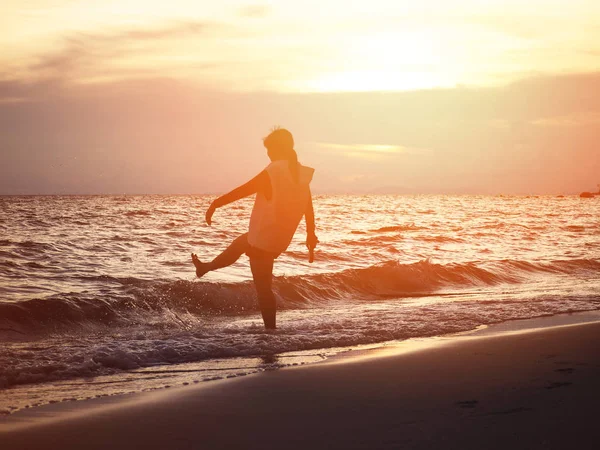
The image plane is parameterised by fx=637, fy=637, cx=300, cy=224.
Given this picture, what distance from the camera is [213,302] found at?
10.0 m

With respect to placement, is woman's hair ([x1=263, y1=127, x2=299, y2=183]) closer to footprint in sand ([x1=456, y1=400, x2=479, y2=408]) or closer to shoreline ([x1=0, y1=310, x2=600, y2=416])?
shoreline ([x1=0, y1=310, x2=600, y2=416])

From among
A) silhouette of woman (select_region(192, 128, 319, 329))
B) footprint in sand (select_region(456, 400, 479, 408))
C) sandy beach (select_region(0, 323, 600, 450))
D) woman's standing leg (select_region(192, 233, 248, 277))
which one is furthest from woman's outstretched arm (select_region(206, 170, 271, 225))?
footprint in sand (select_region(456, 400, 479, 408))

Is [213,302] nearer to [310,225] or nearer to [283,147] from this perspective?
[310,225]

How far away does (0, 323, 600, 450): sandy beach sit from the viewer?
3244 millimetres

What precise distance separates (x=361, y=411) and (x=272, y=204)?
9.98 ft

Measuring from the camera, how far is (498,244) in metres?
20.8

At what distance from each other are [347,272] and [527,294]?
12.0 ft

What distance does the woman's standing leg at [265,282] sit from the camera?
6.71 meters

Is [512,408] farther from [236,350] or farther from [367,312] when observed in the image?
[367,312]

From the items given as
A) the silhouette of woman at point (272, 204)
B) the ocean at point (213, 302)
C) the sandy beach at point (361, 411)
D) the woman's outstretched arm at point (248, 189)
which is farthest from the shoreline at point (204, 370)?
the woman's outstretched arm at point (248, 189)

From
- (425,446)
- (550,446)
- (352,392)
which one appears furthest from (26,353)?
(550,446)

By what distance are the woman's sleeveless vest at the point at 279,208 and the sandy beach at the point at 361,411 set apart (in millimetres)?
1884

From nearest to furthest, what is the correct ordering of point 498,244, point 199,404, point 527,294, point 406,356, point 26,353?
point 199,404 < point 406,356 < point 26,353 < point 527,294 < point 498,244

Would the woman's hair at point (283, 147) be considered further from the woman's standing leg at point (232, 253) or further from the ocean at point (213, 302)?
the ocean at point (213, 302)
